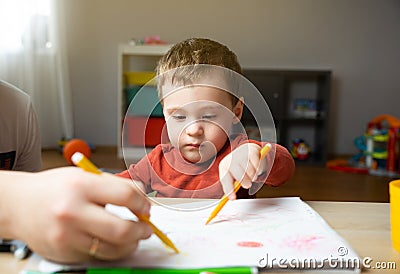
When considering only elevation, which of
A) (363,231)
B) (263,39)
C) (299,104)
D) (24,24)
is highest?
(24,24)

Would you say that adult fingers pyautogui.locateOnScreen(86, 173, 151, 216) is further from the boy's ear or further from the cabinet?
the cabinet

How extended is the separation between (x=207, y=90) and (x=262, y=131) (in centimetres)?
15

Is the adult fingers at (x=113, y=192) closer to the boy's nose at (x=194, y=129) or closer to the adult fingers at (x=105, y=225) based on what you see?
the adult fingers at (x=105, y=225)

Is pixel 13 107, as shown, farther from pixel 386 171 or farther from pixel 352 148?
pixel 352 148

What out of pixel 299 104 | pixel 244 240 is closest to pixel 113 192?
pixel 244 240

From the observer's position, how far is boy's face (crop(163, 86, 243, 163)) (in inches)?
24.5

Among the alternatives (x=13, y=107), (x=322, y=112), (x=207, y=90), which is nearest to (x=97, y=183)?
(x=207, y=90)

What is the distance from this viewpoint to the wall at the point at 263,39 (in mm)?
2918

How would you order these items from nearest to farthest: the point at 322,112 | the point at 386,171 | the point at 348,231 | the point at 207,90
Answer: the point at 348,231
the point at 207,90
the point at 386,171
the point at 322,112

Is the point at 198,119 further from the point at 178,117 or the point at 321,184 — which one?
the point at 321,184

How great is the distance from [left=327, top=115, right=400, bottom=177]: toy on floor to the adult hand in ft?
7.89

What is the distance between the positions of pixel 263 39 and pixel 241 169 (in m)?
2.56

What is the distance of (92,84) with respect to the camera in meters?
2.97

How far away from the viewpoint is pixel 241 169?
49cm
